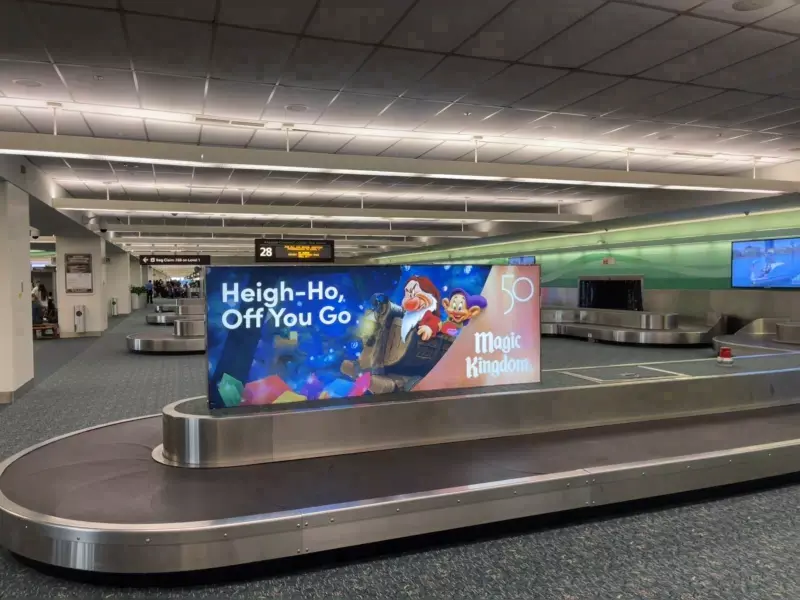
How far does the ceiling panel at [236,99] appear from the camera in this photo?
23.2ft

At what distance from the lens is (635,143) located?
34.8 ft

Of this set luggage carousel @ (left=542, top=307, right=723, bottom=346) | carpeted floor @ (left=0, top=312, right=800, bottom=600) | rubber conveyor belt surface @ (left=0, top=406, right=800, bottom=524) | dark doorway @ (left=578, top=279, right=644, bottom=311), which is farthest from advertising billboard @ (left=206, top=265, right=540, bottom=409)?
dark doorway @ (left=578, top=279, right=644, bottom=311)

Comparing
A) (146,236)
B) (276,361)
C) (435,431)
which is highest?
(146,236)

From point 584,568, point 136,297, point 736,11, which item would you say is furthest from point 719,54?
point 136,297

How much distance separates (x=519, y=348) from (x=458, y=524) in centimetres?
180

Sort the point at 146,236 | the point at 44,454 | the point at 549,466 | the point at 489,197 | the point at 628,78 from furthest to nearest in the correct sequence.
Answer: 1. the point at 146,236
2. the point at 489,197
3. the point at 628,78
4. the point at 44,454
5. the point at 549,466

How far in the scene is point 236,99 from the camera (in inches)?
299

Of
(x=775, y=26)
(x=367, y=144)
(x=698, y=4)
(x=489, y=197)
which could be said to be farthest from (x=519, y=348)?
(x=489, y=197)

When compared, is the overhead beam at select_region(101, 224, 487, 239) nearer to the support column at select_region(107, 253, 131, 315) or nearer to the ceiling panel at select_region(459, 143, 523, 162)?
the ceiling panel at select_region(459, 143, 523, 162)

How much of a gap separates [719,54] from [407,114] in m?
3.93

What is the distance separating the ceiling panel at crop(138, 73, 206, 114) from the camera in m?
6.79

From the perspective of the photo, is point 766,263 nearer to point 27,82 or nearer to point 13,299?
point 27,82

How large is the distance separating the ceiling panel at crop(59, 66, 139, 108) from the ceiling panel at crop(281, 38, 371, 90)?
1841 mm

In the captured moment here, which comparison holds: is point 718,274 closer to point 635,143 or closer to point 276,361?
point 635,143
